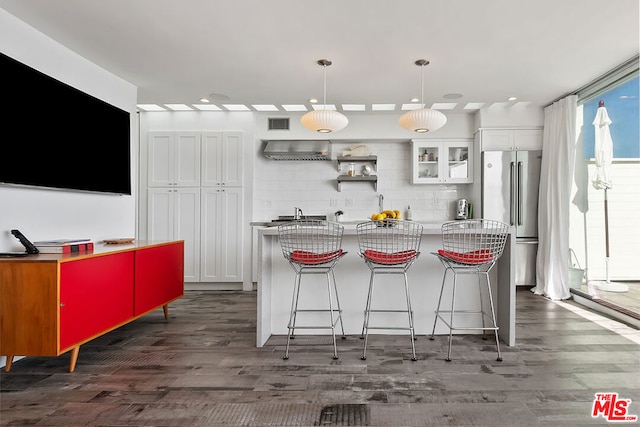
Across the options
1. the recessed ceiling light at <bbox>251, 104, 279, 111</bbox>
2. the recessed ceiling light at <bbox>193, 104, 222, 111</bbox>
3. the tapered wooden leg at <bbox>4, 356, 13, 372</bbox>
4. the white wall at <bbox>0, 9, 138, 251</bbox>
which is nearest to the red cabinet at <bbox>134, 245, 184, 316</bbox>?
the white wall at <bbox>0, 9, 138, 251</bbox>

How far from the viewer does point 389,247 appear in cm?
324

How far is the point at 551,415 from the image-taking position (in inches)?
79.2

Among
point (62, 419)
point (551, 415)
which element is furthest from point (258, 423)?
point (551, 415)

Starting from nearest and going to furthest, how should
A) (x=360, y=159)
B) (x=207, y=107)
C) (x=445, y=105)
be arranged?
(x=445, y=105) → (x=207, y=107) → (x=360, y=159)

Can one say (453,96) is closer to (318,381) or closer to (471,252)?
(471,252)

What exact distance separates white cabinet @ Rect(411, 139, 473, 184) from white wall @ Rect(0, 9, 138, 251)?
4096 mm

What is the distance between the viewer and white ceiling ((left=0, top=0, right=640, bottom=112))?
2718 millimetres

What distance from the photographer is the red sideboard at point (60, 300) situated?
7.73 feet

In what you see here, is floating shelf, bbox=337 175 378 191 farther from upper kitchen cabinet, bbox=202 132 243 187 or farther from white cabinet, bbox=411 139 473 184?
upper kitchen cabinet, bbox=202 132 243 187

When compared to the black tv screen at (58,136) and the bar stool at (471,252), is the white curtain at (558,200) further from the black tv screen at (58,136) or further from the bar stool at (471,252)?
the black tv screen at (58,136)

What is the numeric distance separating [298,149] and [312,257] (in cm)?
292

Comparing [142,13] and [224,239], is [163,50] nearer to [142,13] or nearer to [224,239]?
[142,13]

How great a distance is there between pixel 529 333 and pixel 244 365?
8.80 ft

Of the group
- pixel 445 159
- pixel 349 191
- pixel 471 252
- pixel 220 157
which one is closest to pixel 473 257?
pixel 471 252
